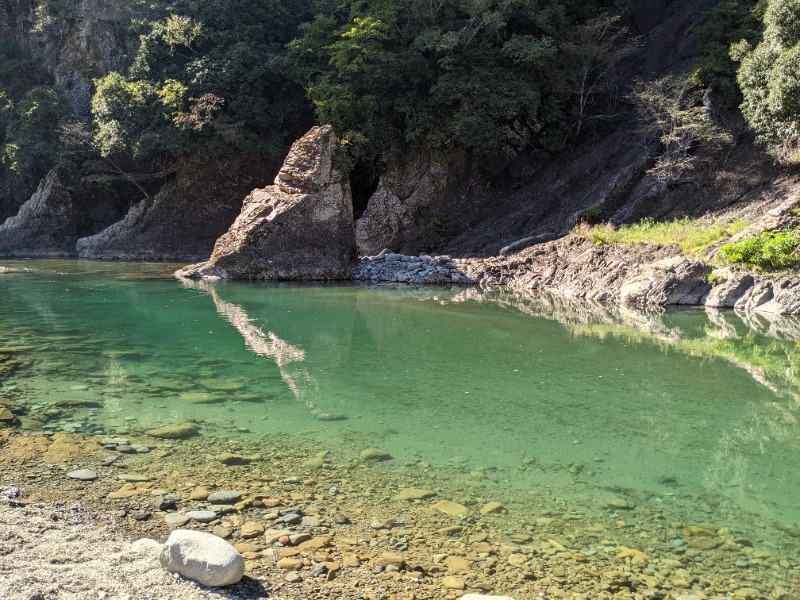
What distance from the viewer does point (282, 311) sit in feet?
50.5

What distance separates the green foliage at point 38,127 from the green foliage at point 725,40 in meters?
30.5

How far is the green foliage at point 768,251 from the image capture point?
599 inches

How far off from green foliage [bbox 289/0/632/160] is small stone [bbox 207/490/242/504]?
22767 mm

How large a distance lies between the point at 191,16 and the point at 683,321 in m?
27.4

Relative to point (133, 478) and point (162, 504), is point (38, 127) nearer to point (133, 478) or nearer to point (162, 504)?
point (133, 478)

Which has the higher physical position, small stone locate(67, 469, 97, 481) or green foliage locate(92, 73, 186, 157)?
green foliage locate(92, 73, 186, 157)

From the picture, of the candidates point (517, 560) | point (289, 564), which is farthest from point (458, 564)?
point (289, 564)

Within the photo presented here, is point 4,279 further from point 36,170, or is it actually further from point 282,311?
point 36,170

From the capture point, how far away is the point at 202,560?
362 centimetres

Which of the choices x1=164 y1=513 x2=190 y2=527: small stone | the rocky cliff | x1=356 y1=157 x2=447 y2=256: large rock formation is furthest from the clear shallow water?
the rocky cliff

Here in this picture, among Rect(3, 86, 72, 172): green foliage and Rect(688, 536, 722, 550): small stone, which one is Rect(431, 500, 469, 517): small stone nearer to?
Rect(688, 536, 722, 550): small stone

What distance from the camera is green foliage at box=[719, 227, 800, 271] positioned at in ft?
50.0

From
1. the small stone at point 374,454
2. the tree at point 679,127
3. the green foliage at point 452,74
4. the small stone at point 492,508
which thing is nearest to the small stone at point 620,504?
the small stone at point 492,508

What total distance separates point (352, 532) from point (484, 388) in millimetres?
4205
